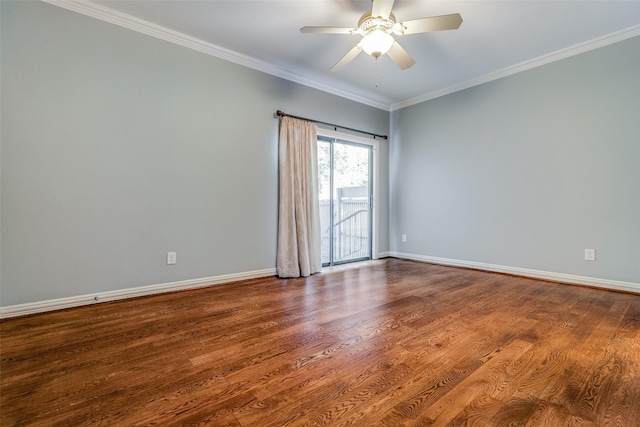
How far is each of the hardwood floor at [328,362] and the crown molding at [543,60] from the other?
2643mm

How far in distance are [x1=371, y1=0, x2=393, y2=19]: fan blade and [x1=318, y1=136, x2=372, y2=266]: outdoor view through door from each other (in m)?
2.16

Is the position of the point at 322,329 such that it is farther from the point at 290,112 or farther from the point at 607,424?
the point at 290,112

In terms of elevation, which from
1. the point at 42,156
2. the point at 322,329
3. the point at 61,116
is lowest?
the point at 322,329

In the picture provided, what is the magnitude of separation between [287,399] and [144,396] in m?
0.65

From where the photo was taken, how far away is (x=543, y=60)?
3.48 m

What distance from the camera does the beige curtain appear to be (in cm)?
367

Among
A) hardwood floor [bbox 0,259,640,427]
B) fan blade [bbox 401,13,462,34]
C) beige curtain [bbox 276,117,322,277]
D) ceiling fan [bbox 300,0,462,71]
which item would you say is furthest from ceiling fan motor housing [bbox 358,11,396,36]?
hardwood floor [bbox 0,259,640,427]

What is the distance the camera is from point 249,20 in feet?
9.11

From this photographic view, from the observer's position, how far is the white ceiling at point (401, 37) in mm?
2564

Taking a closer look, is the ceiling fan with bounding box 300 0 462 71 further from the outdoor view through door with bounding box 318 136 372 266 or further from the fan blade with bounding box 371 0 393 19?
the outdoor view through door with bounding box 318 136 372 266

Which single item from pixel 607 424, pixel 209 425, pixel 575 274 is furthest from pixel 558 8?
pixel 209 425

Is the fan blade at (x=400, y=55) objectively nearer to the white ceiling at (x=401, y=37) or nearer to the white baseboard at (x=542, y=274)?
the white ceiling at (x=401, y=37)

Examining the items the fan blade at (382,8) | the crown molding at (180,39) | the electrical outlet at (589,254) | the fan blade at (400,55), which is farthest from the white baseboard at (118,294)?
the electrical outlet at (589,254)

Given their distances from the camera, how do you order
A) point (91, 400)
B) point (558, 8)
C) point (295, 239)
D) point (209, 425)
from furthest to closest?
point (295, 239)
point (558, 8)
point (91, 400)
point (209, 425)
